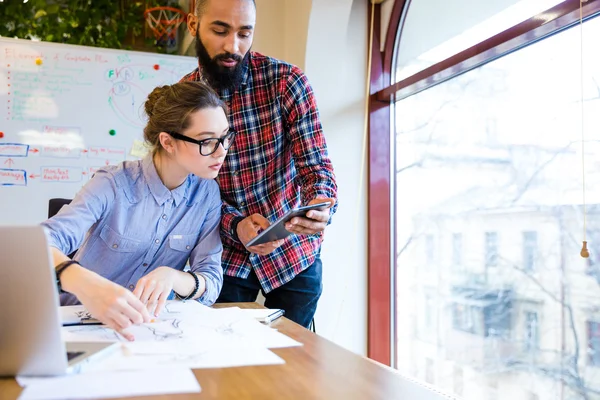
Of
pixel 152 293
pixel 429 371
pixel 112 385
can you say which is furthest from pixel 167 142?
pixel 429 371

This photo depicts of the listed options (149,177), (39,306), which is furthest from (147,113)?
(39,306)

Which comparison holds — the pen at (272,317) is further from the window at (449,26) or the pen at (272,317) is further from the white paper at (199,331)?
the window at (449,26)

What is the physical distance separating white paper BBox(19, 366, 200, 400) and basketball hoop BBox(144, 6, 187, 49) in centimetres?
316

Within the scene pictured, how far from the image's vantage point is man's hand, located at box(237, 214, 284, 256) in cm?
A: 142

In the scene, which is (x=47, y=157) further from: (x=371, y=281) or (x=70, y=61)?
(x=371, y=281)

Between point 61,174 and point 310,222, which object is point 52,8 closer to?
point 61,174

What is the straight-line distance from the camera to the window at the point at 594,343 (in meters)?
1.78

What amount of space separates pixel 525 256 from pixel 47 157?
2.13 m

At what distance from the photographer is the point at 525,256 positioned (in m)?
2.08

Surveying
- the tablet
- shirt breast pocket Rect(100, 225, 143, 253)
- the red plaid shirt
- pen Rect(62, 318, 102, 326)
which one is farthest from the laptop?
the red plaid shirt

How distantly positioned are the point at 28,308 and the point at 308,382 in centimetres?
32

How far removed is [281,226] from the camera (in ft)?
4.00

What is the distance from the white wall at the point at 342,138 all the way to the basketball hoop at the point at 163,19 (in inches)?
38.2

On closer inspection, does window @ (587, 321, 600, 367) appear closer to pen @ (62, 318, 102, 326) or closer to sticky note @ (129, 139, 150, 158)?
pen @ (62, 318, 102, 326)
